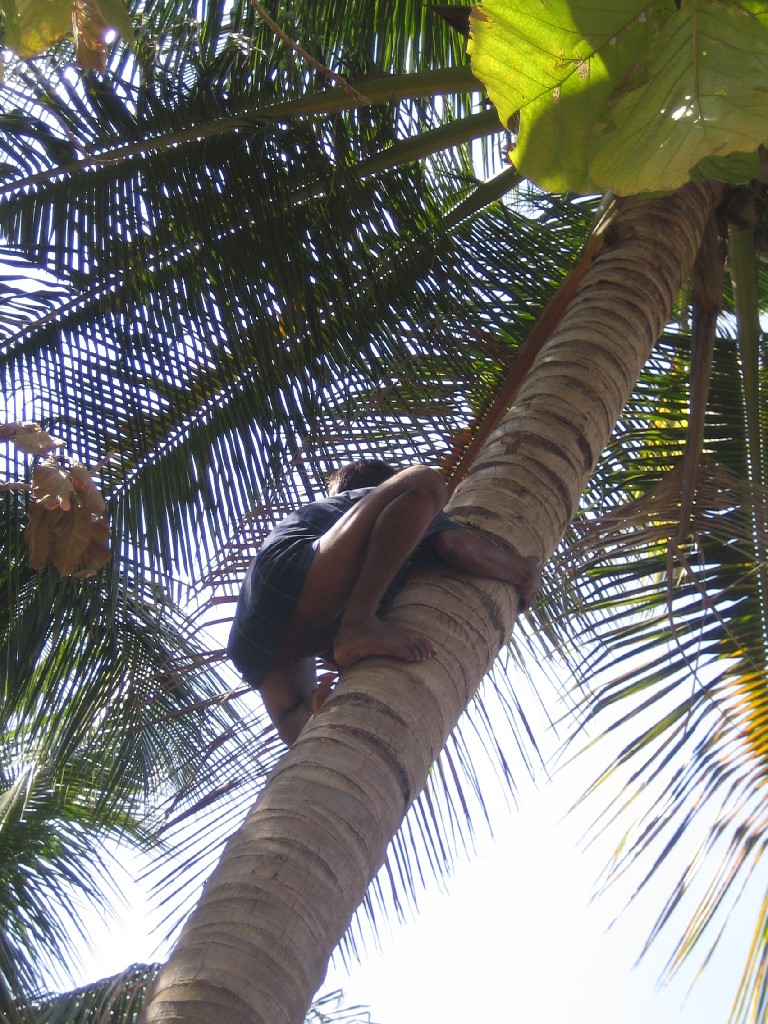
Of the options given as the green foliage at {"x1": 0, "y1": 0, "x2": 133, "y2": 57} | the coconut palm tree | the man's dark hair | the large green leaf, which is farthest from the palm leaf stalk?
the large green leaf

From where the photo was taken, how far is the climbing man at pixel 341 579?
2.49 m

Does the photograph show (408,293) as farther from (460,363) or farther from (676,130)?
(676,130)

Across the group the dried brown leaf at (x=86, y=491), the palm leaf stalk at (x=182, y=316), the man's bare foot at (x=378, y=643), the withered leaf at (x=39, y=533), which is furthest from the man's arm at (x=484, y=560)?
the palm leaf stalk at (x=182, y=316)

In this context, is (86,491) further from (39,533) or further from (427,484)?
(427,484)

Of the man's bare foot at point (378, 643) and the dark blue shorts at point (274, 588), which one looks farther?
the dark blue shorts at point (274, 588)

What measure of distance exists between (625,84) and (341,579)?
1.33 meters

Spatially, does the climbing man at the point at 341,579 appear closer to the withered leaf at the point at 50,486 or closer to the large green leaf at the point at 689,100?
the withered leaf at the point at 50,486

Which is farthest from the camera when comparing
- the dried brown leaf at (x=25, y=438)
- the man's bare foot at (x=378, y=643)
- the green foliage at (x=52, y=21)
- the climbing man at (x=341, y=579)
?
the climbing man at (x=341, y=579)

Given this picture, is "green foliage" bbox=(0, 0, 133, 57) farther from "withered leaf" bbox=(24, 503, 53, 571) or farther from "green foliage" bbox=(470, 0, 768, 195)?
"withered leaf" bbox=(24, 503, 53, 571)

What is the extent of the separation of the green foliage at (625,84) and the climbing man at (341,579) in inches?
34.5

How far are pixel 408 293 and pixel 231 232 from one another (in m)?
0.77

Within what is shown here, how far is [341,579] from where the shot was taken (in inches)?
107

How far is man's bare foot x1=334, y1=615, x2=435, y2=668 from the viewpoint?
89.4 inches

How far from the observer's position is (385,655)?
229 cm
